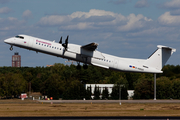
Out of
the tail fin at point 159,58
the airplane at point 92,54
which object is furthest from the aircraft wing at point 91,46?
the tail fin at point 159,58

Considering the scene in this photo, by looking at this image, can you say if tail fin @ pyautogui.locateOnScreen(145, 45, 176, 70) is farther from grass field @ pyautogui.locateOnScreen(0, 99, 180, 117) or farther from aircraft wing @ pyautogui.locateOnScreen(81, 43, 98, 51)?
aircraft wing @ pyautogui.locateOnScreen(81, 43, 98, 51)

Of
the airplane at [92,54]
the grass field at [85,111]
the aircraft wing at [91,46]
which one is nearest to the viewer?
the grass field at [85,111]

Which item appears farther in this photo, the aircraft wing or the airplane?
the aircraft wing

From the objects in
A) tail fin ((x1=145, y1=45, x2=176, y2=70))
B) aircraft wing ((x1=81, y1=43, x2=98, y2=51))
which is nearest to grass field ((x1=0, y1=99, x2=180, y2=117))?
tail fin ((x1=145, y1=45, x2=176, y2=70))

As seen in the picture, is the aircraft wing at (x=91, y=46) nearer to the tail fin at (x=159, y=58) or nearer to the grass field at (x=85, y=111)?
the tail fin at (x=159, y=58)

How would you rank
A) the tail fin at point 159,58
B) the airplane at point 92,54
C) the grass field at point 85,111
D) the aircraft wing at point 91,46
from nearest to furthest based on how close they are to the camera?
the grass field at point 85,111
the airplane at point 92,54
the aircraft wing at point 91,46
the tail fin at point 159,58

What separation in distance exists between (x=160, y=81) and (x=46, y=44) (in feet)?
167

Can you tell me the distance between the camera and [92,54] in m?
47.4

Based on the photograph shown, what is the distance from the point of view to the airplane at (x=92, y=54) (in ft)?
148

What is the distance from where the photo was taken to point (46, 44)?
4528cm

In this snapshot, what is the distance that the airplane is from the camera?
45.2 meters

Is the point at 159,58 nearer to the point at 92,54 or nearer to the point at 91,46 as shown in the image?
the point at 92,54

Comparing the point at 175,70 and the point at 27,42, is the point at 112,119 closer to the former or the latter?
the point at 27,42

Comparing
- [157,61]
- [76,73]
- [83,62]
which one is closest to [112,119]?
[83,62]
